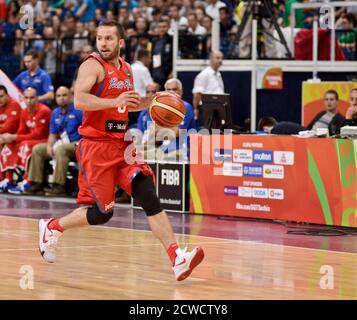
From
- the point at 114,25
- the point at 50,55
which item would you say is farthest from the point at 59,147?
the point at 114,25

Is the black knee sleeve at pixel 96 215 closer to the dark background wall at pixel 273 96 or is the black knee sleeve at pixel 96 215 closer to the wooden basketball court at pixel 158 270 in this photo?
the wooden basketball court at pixel 158 270

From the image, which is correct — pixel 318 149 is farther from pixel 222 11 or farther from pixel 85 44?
pixel 85 44

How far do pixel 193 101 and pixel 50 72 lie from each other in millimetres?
4340

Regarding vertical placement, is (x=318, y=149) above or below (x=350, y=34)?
below

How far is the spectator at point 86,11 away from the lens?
81.0 feet

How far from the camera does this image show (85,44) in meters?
21.5

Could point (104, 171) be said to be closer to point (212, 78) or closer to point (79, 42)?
point (212, 78)

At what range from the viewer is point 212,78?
1842cm

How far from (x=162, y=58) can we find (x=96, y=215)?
36.4 ft

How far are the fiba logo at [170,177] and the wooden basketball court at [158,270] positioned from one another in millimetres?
2994

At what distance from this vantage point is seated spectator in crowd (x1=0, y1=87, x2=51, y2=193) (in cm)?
1833

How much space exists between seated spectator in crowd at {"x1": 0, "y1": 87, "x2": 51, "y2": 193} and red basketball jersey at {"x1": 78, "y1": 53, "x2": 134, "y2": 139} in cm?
920

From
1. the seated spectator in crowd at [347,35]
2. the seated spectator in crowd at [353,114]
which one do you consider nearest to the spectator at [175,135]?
the seated spectator in crowd at [353,114]
